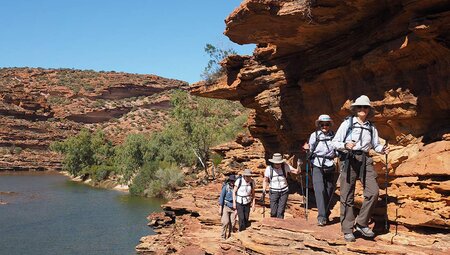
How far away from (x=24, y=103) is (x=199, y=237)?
77257mm

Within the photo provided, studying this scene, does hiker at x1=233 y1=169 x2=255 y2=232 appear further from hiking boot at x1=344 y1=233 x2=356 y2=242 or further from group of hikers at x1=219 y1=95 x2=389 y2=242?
hiking boot at x1=344 y1=233 x2=356 y2=242

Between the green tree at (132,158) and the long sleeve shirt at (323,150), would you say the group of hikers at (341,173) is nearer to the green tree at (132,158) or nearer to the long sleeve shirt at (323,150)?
the long sleeve shirt at (323,150)

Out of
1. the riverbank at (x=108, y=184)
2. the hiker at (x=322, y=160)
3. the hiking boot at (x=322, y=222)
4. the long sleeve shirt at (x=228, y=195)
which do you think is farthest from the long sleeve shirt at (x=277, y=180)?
the riverbank at (x=108, y=184)

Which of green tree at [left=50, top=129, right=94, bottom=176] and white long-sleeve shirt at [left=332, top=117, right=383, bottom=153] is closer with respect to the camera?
white long-sleeve shirt at [left=332, top=117, right=383, bottom=153]

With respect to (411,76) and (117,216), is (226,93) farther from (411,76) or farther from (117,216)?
(117,216)

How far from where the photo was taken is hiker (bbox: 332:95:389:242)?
606cm

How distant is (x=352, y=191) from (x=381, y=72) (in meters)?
2.68

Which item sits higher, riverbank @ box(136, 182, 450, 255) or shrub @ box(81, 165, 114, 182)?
riverbank @ box(136, 182, 450, 255)

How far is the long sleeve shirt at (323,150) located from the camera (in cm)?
708

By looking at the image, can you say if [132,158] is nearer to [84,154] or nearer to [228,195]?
[84,154]

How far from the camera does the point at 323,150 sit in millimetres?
7090

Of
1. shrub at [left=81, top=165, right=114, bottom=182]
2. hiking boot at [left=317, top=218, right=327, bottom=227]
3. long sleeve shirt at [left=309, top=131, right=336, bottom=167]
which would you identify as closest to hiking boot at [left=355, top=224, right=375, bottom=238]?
hiking boot at [left=317, top=218, right=327, bottom=227]

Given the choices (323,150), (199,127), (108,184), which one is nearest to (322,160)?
(323,150)

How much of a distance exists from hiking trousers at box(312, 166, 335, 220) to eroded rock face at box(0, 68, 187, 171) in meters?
61.6
